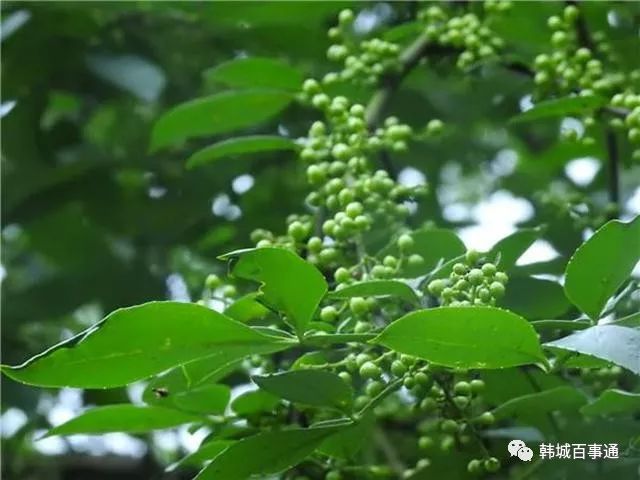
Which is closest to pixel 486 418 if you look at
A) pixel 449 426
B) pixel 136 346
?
pixel 449 426

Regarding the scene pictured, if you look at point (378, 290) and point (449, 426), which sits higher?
point (378, 290)

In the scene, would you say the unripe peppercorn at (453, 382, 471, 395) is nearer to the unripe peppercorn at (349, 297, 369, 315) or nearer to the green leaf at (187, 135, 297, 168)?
the unripe peppercorn at (349, 297, 369, 315)

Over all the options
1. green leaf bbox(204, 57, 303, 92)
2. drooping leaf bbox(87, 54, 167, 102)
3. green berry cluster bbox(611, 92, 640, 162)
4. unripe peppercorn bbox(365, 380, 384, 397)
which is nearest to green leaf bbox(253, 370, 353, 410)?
unripe peppercorn bbox(365, 380, 384, 397)

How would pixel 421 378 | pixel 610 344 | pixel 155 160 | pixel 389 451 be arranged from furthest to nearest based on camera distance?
pixel 155 160 → pixel 389 451 → pixel 421 378 → pixel 610 344

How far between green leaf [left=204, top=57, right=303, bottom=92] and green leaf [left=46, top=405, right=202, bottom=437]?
37 cm

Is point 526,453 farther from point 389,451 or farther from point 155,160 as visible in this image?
point 155,160

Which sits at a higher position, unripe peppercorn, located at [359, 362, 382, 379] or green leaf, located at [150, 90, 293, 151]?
unripe peppercorn, located at [359, 362, 382, 379]

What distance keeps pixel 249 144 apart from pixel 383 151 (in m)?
0.12

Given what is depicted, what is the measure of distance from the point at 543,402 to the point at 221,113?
1.43ft

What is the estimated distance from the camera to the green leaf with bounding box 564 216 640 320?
2.44ft

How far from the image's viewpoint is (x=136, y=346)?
71 cm

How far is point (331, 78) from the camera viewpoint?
1155 mm

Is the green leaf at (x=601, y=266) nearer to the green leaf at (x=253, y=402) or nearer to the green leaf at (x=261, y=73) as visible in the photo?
the green leaf at (x=253, y=402)

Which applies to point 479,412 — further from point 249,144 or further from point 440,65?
point 440,65
